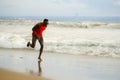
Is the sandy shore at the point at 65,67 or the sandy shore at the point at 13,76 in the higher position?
the sandy shore at the point at 13,76

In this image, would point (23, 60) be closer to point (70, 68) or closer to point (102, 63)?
point (70, 68)

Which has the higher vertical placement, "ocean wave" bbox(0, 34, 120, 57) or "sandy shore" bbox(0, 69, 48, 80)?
"sandy shore" bbox(0, 69, 48, 80)

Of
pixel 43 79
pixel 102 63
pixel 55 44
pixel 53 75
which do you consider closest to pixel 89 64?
pixel 102 63

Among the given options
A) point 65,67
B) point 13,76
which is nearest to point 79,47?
point 65,67

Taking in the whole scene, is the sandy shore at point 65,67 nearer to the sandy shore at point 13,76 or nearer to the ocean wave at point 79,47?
the sandy shore at point 13,76

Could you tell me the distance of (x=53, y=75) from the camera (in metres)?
7.45

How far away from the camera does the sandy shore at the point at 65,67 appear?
24.5ft

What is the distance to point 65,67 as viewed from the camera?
8.73m

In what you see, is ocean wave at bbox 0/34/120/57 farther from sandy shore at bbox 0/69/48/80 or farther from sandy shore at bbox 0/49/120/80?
sandy shore at bbox 0/69/48/80

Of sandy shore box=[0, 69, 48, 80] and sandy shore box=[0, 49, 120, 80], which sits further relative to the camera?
sandy shore box=[0, 49, 120, 80]

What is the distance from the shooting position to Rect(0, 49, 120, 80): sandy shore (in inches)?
294

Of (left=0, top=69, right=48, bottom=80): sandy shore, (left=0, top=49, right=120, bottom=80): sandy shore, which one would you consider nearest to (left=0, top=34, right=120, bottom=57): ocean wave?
(left=0, top=49, right=120, bottom=80): sandy shore

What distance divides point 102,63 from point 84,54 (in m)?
2.44

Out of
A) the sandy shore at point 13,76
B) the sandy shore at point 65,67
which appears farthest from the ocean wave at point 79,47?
the sandy shore at point 13,76
